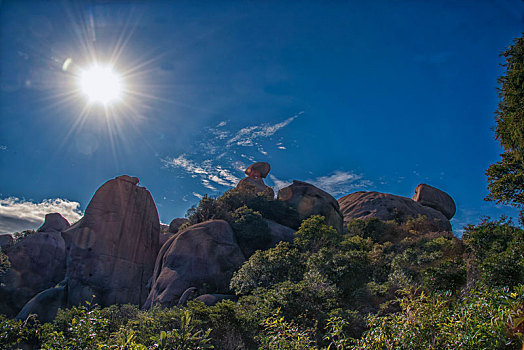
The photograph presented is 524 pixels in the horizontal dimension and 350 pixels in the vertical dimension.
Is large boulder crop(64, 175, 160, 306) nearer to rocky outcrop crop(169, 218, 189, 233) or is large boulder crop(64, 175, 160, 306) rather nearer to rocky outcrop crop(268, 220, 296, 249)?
rocky outcrop crop(268, 220, 296, 249)

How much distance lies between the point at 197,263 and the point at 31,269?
80.8 feet

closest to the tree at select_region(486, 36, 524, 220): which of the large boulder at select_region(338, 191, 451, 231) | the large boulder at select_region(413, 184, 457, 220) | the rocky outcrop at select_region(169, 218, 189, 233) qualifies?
the large boulder at select_region(338, 191, 451, 231)

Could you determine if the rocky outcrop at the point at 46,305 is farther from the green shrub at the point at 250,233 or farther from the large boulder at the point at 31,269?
the large boulder at the point at 31,269

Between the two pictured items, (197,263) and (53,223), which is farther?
(53,223)

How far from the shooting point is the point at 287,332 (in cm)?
657

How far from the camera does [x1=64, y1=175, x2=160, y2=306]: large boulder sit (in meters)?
21.0

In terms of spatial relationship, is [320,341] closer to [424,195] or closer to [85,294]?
[85,294]

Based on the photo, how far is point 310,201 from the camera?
105 ft

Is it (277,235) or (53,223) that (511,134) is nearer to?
(277,235)

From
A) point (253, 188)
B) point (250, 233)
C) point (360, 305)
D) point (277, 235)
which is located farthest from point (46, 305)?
point (253, 188)

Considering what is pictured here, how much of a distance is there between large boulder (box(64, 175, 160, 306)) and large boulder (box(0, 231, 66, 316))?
36.7ft

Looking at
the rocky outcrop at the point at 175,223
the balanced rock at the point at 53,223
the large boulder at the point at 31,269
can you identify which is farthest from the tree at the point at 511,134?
the balanced rock at the point at 53,223

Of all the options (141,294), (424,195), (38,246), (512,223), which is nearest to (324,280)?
(512,223)

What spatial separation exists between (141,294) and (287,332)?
1924cm
